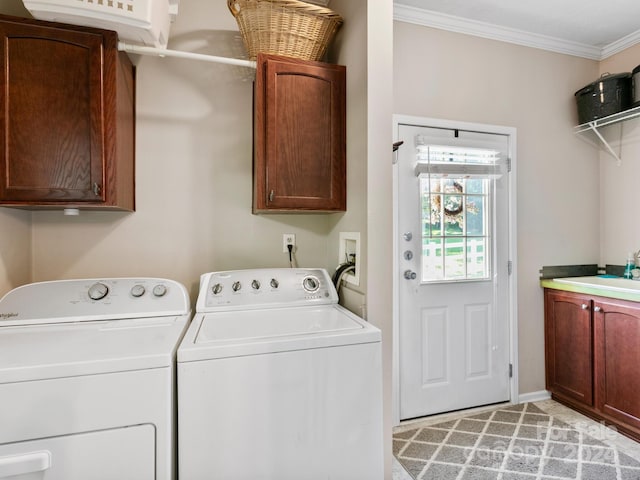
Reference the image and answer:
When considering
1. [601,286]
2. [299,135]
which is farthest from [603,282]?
[299,135]

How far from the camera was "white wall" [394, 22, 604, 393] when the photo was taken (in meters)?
2.28

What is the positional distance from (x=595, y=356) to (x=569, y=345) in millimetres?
192

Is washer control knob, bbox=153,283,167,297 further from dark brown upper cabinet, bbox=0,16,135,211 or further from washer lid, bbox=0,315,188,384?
dark brown upper cabinet, bbox=0,16,135,211

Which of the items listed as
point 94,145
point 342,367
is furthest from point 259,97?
point 342,367

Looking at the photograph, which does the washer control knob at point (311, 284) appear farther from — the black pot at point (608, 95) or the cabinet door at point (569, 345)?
the black pot at point (608, 95)

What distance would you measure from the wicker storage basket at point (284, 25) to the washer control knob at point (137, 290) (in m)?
1.26

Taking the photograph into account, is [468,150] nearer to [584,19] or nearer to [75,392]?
[584,19]

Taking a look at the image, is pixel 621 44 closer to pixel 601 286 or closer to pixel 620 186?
pixel 620 186

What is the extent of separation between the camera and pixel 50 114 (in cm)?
136

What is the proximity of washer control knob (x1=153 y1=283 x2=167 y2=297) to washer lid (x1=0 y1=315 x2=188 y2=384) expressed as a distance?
0.18 m

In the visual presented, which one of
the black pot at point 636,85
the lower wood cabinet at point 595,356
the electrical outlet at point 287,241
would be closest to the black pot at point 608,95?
the black pot at point 636,85

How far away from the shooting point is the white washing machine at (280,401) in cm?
103

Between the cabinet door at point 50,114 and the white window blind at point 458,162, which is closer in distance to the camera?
the cabinet door at point 50,114

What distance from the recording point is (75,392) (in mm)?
927
